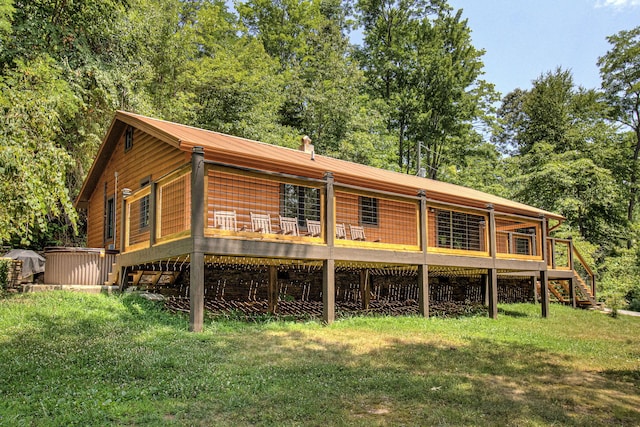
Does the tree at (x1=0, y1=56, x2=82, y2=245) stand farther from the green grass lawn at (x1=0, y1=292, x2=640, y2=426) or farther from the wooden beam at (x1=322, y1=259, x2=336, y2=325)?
the wooden beam at (x1=322, y1=259, x2=336, y2=325)

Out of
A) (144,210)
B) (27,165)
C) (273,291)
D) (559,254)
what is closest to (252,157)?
(273,291)

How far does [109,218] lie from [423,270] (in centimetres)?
1019

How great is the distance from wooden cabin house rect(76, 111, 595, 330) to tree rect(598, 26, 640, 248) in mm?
16372

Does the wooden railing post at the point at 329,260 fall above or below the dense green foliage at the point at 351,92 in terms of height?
below

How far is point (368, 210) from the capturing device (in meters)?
16.8

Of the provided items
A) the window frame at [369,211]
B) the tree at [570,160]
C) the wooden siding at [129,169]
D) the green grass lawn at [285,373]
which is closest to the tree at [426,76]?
→ the tree at [570,160]

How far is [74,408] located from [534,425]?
442 centimetres

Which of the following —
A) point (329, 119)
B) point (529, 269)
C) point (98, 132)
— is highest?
point (329, 119)

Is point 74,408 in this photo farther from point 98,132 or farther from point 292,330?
point 98,132

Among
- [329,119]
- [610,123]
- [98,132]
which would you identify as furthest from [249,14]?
[610,123]

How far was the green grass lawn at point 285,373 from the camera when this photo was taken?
16.9 ft

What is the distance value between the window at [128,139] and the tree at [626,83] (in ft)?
91.7

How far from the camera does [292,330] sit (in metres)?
9.86

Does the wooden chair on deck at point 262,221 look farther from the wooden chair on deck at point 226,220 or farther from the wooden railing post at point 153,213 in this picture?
the wooden railing post at point 153,213
